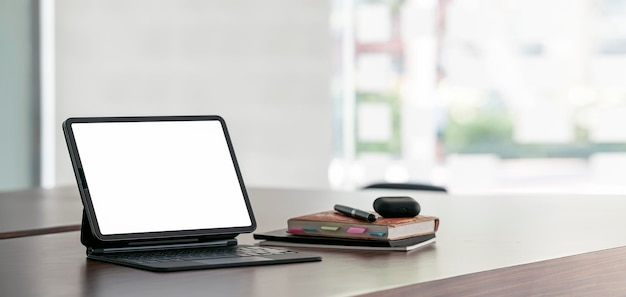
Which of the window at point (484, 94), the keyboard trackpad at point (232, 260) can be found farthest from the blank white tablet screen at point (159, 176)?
the window at point (484, 94)

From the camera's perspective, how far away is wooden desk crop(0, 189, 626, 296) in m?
1.09

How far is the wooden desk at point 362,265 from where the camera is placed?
1.09 metres

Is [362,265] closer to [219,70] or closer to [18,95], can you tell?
[18,95]

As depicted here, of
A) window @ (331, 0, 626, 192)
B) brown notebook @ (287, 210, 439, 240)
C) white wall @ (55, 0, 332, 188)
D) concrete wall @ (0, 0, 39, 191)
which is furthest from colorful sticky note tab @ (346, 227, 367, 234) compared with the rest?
window @ (331, 0, 626, 192)

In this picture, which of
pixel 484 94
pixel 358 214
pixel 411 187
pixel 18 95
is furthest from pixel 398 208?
pixel 484 94

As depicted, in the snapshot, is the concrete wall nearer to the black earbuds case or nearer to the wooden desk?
the wooden desk

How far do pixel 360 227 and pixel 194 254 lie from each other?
0.24 m

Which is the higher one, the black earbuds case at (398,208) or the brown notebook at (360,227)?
the black earbuds case at (398,208)

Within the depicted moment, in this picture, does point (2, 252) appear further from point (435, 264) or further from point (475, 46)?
point (475, 46)

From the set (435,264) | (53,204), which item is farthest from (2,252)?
(53,204)

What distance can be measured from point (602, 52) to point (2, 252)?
167 inches

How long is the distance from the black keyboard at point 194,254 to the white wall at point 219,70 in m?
3.30

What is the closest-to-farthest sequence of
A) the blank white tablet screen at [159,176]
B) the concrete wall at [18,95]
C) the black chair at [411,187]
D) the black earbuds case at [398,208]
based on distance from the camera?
1. the blank white tablet screen at [159,176]
2. the black earbuds case at [398,208]
3. the black chair at [411,187]
4. the concrete wall at [18,95]

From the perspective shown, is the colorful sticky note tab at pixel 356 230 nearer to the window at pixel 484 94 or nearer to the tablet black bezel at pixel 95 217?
the tablet black bezel at pixel 95 217
